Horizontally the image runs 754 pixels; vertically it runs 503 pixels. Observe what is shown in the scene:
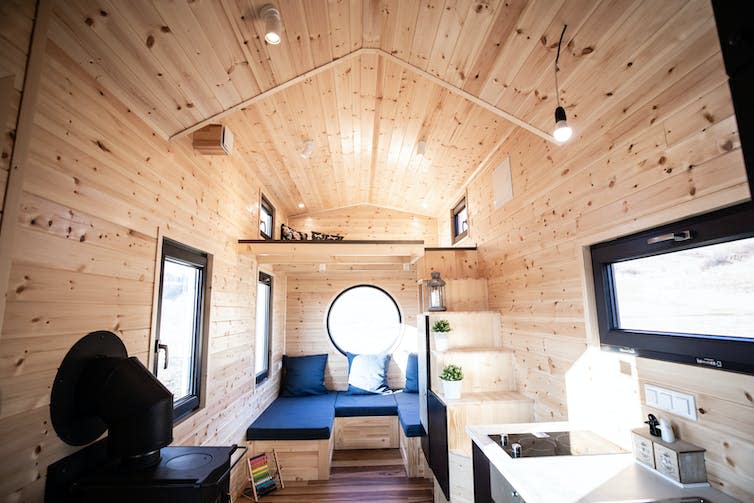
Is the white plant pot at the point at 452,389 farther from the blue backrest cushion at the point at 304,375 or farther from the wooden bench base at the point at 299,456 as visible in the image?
the blue backrest cushion at the point at 304,375

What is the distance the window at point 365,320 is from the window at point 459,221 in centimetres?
157

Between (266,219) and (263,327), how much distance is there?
1.38 metres

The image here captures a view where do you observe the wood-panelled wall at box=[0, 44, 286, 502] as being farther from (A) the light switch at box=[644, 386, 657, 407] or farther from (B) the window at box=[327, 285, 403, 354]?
(B) the window at box=[327, 285, 403, 354]

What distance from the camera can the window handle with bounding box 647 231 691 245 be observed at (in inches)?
55.7

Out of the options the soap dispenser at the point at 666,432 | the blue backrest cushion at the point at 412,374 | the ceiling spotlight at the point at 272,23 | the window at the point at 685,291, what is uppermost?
the ceiling spotlight at the point at 272,23

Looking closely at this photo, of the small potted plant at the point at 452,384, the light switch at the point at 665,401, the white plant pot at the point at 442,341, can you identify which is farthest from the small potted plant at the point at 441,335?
the light switch at the point at 665,401

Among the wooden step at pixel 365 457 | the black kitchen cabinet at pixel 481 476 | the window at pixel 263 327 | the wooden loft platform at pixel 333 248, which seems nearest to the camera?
the black kitchen cabinet at pixel 481 476

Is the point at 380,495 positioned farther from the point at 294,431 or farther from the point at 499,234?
the point at 499,234

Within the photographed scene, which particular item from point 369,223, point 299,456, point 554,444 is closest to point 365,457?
point 299,456

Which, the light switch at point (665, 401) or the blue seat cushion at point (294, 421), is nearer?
the light switch at point (665, 401)

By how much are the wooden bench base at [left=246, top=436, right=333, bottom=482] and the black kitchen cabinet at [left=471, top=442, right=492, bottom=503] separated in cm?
211

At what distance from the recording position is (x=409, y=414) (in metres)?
4.02

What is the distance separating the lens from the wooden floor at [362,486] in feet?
10.9

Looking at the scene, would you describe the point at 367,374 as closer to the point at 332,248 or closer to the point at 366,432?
the point at 366,432
